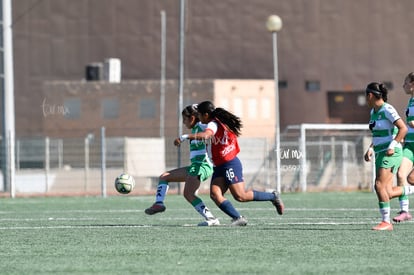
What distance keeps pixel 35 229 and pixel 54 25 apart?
4050 cm

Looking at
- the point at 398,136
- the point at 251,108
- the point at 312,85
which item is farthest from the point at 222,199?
the point at 312,85

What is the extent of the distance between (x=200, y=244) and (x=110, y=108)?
3855cm

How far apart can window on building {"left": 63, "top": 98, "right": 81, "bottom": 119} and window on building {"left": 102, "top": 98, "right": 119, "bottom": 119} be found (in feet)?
3.45

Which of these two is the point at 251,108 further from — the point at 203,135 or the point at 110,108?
the point at 203,135

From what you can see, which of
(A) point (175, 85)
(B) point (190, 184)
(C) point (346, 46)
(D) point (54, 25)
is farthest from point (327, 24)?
(B) point (190, 184)

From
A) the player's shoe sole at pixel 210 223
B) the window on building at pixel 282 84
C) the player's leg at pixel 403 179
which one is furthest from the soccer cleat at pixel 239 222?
the window on building at pixel 282 84

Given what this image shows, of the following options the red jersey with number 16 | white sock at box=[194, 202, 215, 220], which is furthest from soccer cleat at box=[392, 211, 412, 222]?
white sock at box=[194, 202, 215, 220]

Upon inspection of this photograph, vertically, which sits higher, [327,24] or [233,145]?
[327,24]

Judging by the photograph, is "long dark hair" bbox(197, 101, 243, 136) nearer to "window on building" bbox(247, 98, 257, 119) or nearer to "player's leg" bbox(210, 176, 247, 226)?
"player's leg" bbox(210, 176, 247, 226)

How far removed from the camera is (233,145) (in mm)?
15766

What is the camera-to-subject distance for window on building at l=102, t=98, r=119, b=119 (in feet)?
167

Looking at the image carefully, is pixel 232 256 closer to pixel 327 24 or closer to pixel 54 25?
pixel 327 24

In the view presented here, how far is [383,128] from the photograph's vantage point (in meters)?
14.9

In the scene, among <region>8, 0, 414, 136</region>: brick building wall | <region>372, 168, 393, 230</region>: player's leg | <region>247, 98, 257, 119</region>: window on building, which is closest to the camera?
<region>372, 168, 393, 230</region>: player's leg
